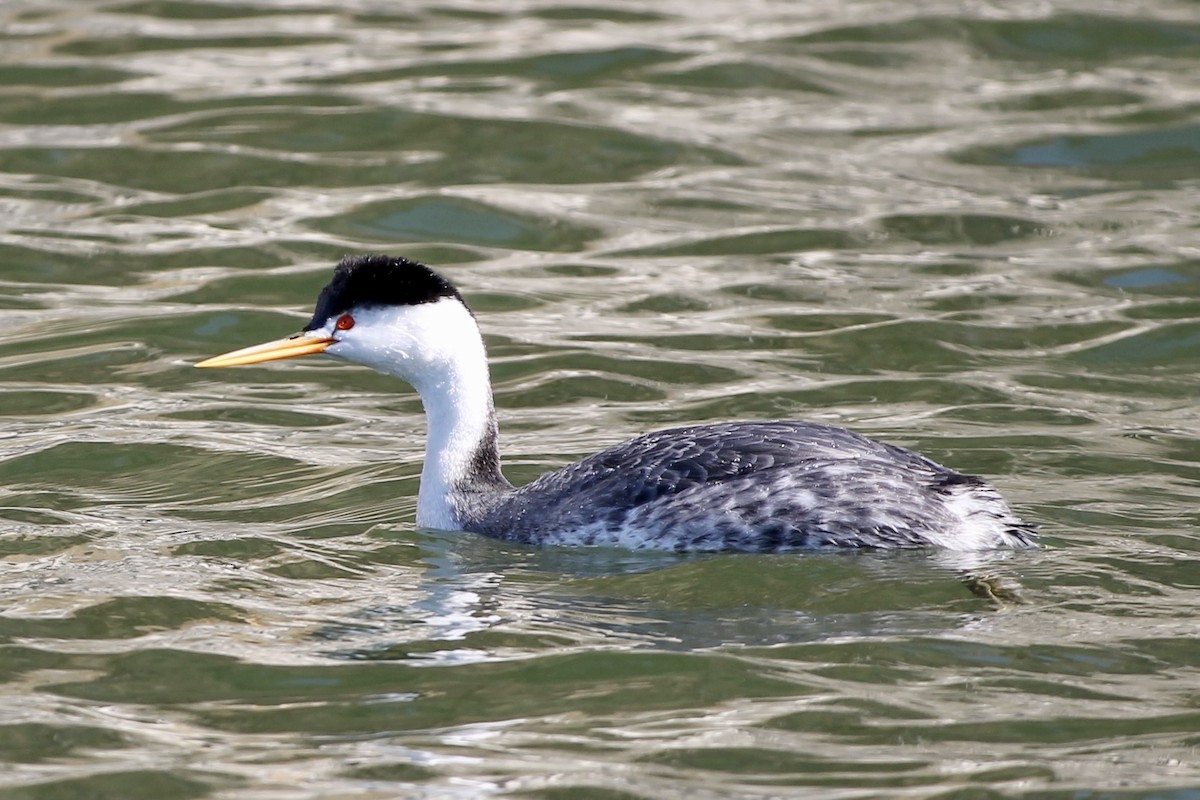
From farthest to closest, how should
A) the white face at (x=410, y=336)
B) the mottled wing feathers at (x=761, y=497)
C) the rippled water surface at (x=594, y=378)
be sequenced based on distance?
the white face at (x=410, y=336) → the mottled wing feathers at (x=761, y=497) → the rippled water surface at (x=594, y=378)

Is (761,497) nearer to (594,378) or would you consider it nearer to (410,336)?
Answer: (410,336)

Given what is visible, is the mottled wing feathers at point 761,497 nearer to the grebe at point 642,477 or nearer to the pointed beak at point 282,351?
the grebe at point 642,477

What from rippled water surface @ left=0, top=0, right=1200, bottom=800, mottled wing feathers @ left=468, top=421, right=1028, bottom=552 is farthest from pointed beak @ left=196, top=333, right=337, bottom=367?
mottled wing feathers @ left=468, top=421, right=1028, bottom=552

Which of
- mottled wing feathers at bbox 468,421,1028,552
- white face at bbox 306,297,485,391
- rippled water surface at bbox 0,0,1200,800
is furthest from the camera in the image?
white face at bbox 306,297,485,391

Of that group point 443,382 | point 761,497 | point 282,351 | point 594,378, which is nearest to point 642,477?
point 761,497

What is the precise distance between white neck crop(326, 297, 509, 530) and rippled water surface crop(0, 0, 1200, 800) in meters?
0.25

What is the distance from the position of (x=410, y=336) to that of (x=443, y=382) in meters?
0.25

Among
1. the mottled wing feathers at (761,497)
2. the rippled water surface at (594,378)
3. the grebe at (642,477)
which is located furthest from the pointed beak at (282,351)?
the mottled wing feathers at (761,497)

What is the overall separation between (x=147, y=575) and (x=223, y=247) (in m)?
5.14

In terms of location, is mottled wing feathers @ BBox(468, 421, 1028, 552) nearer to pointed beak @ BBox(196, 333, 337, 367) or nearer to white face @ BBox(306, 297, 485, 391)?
white face @ BBox(306, 297, 485, 391)

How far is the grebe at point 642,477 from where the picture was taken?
7.42m

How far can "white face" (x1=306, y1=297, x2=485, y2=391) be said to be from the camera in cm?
802

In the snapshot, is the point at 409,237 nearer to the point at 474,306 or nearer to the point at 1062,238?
the point at 474,306

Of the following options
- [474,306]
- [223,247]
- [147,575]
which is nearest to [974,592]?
[147,575]
